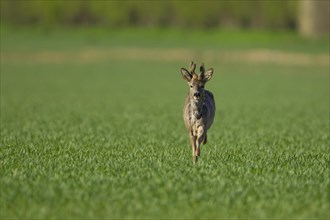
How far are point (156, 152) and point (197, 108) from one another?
3.03m

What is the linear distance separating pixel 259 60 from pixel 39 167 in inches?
2453

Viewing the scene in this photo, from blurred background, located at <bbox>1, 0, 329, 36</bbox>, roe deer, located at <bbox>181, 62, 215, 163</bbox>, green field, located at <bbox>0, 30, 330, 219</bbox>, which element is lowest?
green field, located at <bbox>0, 30, 330, 219</bbox>

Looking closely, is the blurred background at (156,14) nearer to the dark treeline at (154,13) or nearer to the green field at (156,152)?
the dark treeline at (154,13)

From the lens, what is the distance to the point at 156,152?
1708 cm

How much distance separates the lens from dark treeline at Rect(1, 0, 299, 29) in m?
111

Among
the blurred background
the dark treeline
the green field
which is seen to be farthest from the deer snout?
the dark treeline

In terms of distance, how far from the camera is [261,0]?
11088 centimetres

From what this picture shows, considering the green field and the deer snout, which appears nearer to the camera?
the green field

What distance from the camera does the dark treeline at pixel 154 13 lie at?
110938mm

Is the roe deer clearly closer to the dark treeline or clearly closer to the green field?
the green field

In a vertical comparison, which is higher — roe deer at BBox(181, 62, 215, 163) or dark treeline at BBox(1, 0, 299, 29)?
dark treeline at BBox(1, 0, 299, 29)

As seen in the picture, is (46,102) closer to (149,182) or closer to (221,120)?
(221,120)

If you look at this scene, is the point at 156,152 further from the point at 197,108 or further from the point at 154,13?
the point at 154,13

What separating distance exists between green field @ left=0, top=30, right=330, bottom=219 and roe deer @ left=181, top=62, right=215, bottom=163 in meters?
0.63
